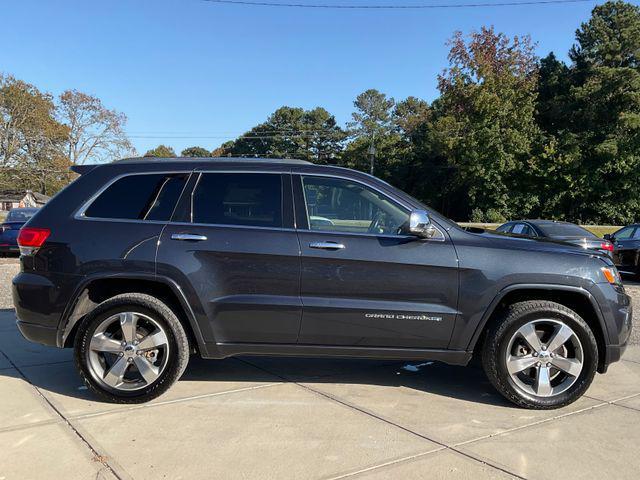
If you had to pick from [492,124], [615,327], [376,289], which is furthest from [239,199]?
[492,124]

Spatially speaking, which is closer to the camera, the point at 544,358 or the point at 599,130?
the point at 544,358

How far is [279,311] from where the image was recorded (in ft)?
13.5

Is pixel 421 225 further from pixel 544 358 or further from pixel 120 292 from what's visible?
pixel 120 292

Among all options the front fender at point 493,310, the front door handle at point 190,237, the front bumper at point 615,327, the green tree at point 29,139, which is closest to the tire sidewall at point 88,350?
the front door handle at point 190,237

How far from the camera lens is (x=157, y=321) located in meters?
4.18

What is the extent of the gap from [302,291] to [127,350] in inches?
55.8

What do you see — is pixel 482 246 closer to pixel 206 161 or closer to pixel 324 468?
pixel 324 468

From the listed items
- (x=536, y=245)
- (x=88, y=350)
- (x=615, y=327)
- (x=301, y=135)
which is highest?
(x=301, y=135)

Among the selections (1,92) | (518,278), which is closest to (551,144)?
(518,278)

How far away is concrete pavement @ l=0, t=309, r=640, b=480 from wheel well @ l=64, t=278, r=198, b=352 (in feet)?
1.92

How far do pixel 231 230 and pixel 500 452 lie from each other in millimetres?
2433

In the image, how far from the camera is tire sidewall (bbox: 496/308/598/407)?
417 centimetres

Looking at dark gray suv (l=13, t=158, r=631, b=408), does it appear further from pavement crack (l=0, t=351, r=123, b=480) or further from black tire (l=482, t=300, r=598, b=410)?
pavement crack (l=0, t=351, r=123, b=480)

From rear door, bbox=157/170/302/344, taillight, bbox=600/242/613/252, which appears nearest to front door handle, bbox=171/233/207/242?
rear door, bbox=157/170/302/344
